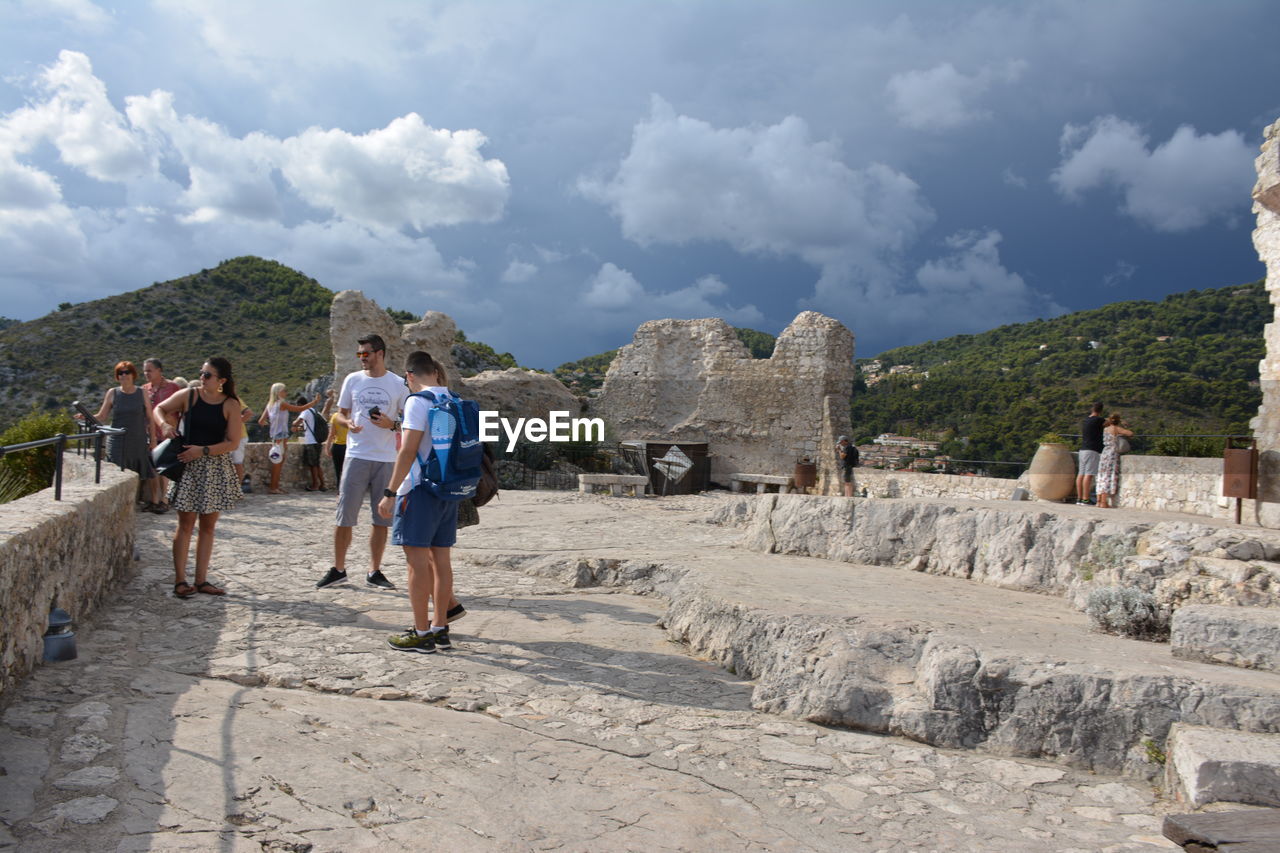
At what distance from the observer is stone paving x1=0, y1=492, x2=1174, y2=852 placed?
2600 mm

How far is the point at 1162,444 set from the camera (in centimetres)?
1361

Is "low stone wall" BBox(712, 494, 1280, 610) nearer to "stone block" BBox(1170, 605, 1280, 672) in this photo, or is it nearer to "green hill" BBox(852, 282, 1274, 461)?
"stone block" BBox(1170, 605, 1280, 672)

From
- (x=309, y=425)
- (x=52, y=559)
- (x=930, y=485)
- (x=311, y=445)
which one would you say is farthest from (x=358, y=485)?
(x=930, y=485)

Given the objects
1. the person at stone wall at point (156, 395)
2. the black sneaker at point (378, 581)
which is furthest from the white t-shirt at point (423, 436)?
the person at stone wall at point (156, 395)

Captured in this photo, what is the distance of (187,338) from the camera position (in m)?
40.5

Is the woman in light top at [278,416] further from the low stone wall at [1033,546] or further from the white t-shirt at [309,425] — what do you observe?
the low stone wall at [1033,546]

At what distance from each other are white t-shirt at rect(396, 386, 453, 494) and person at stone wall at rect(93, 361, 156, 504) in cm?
502

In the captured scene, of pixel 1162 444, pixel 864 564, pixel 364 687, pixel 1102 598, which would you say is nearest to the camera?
pixel 364 687

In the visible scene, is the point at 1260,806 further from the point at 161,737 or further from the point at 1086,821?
the point at 161,737

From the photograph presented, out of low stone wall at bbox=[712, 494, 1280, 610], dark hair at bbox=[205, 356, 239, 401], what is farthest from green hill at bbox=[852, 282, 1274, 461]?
dark hair at bbox=[205, 356, 239, 401]

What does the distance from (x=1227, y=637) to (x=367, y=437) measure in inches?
203

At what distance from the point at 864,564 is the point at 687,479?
40.0 feet

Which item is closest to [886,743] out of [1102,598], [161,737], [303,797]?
[1102,598]

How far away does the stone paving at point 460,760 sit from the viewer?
260cm
